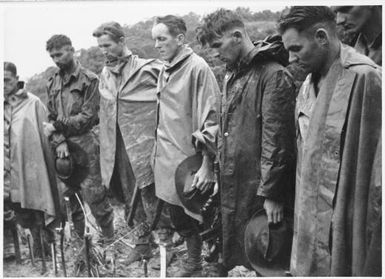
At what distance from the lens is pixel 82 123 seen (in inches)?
189

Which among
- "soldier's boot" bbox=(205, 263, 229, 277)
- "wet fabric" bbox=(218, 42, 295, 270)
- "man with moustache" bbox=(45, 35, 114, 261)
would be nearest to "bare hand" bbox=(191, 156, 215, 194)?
"wet fabric" bbox=(218, 42, 295, 270)

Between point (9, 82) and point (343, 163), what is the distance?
2.24 m

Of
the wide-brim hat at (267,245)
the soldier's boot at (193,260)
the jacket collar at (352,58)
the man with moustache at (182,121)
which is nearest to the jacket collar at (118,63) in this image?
the man with moustache at (182,121)

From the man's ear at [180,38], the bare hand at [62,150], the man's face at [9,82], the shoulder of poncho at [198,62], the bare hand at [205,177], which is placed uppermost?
the man's ear at [180,38]

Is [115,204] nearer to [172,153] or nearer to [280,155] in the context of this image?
[172,153]

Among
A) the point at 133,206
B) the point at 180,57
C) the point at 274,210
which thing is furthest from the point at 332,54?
the point at 133,206

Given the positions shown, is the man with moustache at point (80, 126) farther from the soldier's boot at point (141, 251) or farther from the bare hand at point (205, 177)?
the bare hand at point (205, 177)

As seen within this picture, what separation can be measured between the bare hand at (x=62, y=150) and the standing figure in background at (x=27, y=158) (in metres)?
0.08

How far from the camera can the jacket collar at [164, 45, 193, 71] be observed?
4449mm

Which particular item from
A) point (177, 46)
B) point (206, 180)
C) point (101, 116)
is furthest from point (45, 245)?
point (177, 46)

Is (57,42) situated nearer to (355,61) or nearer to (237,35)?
(237,35)

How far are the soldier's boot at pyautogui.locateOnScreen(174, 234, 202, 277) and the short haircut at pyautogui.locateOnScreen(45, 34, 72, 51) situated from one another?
1.44 meters

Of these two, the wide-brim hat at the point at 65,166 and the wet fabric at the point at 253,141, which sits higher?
the wet fabric at the point at 253,141

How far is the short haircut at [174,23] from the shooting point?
14.6 feet
